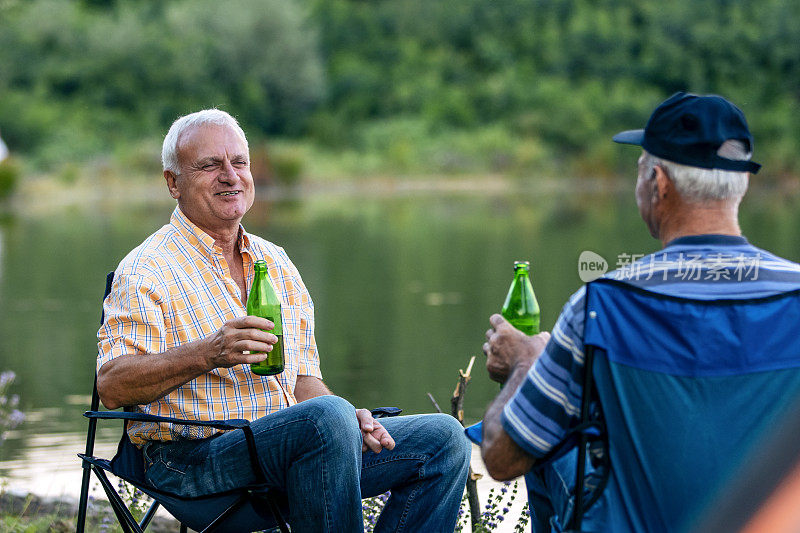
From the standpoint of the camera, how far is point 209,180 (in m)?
2.53

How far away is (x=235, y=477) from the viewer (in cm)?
219

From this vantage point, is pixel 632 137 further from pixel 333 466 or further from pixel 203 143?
pixel 203 143

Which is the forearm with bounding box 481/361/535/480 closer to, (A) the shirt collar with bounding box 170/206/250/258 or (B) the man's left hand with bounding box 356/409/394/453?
(B) the man's left hand with bounding box 356/409/394/453

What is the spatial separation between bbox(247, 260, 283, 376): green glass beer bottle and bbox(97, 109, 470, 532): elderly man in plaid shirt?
56 mm

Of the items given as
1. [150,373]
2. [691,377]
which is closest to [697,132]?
[691,377]

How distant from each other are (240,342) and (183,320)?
279 mm

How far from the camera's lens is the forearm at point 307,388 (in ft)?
8.48

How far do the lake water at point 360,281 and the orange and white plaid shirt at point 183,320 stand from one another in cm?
97

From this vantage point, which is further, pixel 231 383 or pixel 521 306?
pixel 231 383

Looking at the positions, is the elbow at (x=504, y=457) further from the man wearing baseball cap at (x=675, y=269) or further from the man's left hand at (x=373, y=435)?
the man's left hand at (x=373, y=435)

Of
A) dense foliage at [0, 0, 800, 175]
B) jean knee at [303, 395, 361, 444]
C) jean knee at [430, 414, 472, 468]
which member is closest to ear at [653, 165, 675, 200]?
jean knee at [303, 395, 361, 444]

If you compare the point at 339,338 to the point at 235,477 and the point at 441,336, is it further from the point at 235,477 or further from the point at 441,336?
the point at 235,477

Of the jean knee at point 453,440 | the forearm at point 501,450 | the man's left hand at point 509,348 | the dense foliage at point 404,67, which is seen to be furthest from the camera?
the dense foliage at point 404,67

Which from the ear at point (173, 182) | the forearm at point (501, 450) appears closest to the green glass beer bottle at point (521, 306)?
the forearm at point (501, 450)
